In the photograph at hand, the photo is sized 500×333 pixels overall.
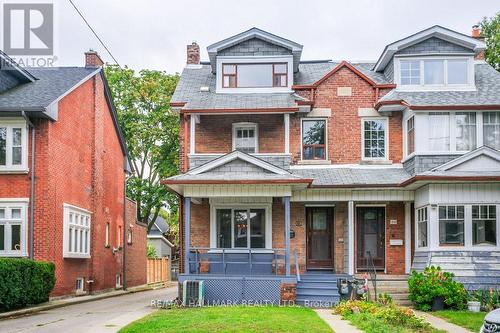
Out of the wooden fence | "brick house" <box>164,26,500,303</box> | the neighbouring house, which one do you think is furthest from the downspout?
the neighbouring house

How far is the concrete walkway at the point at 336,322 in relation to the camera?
14.9 meters

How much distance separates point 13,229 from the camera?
23438mm

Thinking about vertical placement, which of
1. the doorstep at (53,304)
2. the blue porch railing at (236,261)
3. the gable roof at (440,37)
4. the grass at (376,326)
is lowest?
the doorstep at (53,304)

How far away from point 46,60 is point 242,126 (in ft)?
34.3

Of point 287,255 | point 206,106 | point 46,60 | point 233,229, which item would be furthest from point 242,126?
point 46,60

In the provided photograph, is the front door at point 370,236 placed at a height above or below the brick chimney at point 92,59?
below

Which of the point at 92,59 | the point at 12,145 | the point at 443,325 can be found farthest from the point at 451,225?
the point at 92,59

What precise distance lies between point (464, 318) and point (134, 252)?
969 inches

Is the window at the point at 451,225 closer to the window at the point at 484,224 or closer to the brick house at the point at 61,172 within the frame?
the window at the point at 484,224

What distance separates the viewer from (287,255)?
2145 centimetres

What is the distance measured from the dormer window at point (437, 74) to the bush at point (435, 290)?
7.82m

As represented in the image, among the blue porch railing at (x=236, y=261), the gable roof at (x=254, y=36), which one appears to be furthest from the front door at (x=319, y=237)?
the gable roof at (x=254, y=36)

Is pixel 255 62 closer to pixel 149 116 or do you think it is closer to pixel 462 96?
pixel 462 96

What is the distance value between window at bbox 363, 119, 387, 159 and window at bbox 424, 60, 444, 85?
2247mm
